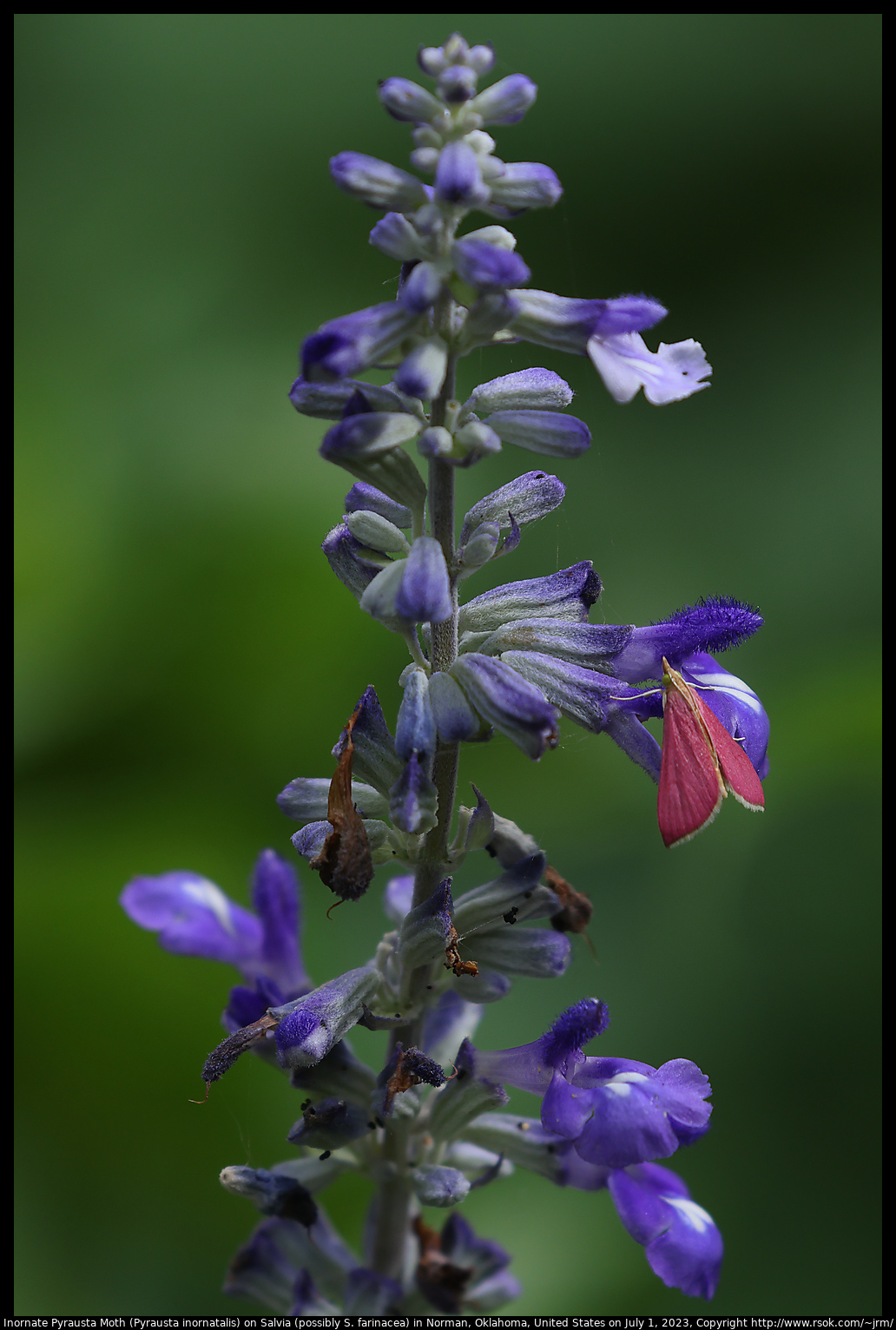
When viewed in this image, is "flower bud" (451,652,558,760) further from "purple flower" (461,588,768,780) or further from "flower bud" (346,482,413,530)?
"flower bud" (346,482,413,530)

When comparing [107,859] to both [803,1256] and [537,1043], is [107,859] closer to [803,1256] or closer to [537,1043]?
[537,1043]

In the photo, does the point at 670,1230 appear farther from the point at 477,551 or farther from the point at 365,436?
the point at 365,436

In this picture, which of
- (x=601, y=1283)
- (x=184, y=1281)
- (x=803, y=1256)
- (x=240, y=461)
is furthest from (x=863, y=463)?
(x=184, y=1281)

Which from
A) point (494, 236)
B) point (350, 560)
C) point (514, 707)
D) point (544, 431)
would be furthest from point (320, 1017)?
point (494, 236)

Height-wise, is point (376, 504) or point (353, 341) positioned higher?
point (353, 341)

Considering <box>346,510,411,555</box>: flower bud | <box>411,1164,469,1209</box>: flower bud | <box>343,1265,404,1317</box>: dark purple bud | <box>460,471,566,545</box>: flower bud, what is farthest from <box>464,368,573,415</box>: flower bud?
<box>343,1265,404,1317</box>: dark purple bud

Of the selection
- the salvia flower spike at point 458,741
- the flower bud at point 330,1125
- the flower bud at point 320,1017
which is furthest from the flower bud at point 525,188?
the flower bud at point 330,1125

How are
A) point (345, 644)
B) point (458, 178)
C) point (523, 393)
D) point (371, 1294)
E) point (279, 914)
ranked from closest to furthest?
point (458, 178) < point (523, 393) < point (371, 1294) < point (279, 914) < point (345, 644)
